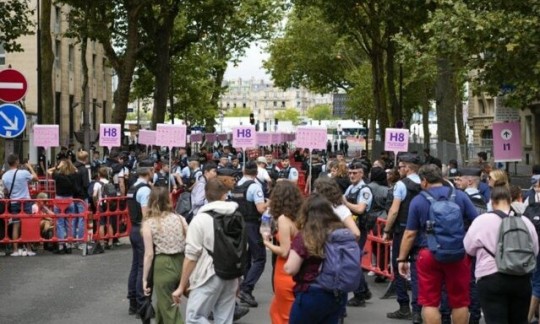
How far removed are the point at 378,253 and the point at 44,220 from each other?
6.69m

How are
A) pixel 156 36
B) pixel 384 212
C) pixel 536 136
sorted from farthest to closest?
pixel 536 136 < pixel 156 36 < pixel 384 212

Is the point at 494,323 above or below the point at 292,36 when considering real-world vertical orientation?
below

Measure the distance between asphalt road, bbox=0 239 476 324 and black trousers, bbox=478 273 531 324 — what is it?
316cm

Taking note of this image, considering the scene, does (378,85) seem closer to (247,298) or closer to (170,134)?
(170,134)

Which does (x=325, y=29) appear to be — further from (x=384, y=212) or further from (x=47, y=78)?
(x=384, y=212)

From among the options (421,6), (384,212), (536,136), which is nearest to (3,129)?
(384,212)

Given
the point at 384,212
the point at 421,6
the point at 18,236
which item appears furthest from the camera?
the point at 421,6

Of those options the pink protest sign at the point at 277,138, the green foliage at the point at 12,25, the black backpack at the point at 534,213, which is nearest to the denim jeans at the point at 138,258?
the black backpack at the point at 534,213

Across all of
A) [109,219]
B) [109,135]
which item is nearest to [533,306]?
[109,219]

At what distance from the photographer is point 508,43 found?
19.0 meters

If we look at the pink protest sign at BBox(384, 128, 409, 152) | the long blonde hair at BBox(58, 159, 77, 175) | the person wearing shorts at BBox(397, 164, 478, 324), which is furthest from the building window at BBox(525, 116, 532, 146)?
the person wearing shorts at BBox(397, 164, 478, 324)

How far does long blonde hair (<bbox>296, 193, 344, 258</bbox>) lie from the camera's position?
6.66 meters

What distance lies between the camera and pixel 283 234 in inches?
304

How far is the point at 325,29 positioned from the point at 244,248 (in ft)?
187
